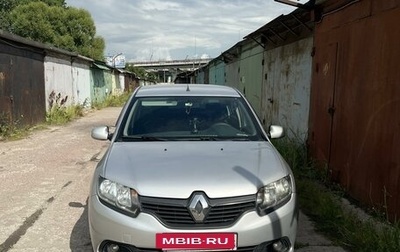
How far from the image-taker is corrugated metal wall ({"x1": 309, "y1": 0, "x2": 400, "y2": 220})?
4.29 metres

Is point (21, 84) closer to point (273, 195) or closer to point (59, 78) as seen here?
point (59, 78)

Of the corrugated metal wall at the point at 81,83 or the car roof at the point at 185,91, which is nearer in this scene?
the car roof at the point at 185,91

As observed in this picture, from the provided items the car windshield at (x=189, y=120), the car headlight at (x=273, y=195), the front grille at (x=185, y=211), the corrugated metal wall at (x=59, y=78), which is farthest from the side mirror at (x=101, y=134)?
the corrugated metal wall at (x=59, y=78)

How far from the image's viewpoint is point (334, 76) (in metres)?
5.95

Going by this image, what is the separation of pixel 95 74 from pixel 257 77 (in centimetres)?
1654

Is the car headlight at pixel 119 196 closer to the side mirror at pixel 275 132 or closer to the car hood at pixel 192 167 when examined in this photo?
the car hood at pixel 192 167

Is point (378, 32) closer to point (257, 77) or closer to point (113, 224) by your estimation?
point (113, 224)

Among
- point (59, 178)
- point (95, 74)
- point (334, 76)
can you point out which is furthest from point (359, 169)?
point (95, 74)

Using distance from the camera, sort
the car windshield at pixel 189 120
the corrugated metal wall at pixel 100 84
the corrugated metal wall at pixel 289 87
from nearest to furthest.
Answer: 1. the car windshield at pixel 189 120
2. the corrugated metal wall at pixel 289 87
3. the corrugated metal wall at pixel 100 84

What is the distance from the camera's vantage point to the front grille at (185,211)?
2740mm

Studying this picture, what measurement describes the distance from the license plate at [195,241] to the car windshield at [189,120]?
3.89ft

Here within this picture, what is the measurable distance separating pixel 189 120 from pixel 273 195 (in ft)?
4.62

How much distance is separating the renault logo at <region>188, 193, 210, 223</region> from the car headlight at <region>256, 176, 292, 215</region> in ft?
1.30

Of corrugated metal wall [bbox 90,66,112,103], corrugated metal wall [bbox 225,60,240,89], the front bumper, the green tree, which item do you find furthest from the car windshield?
the green tree
